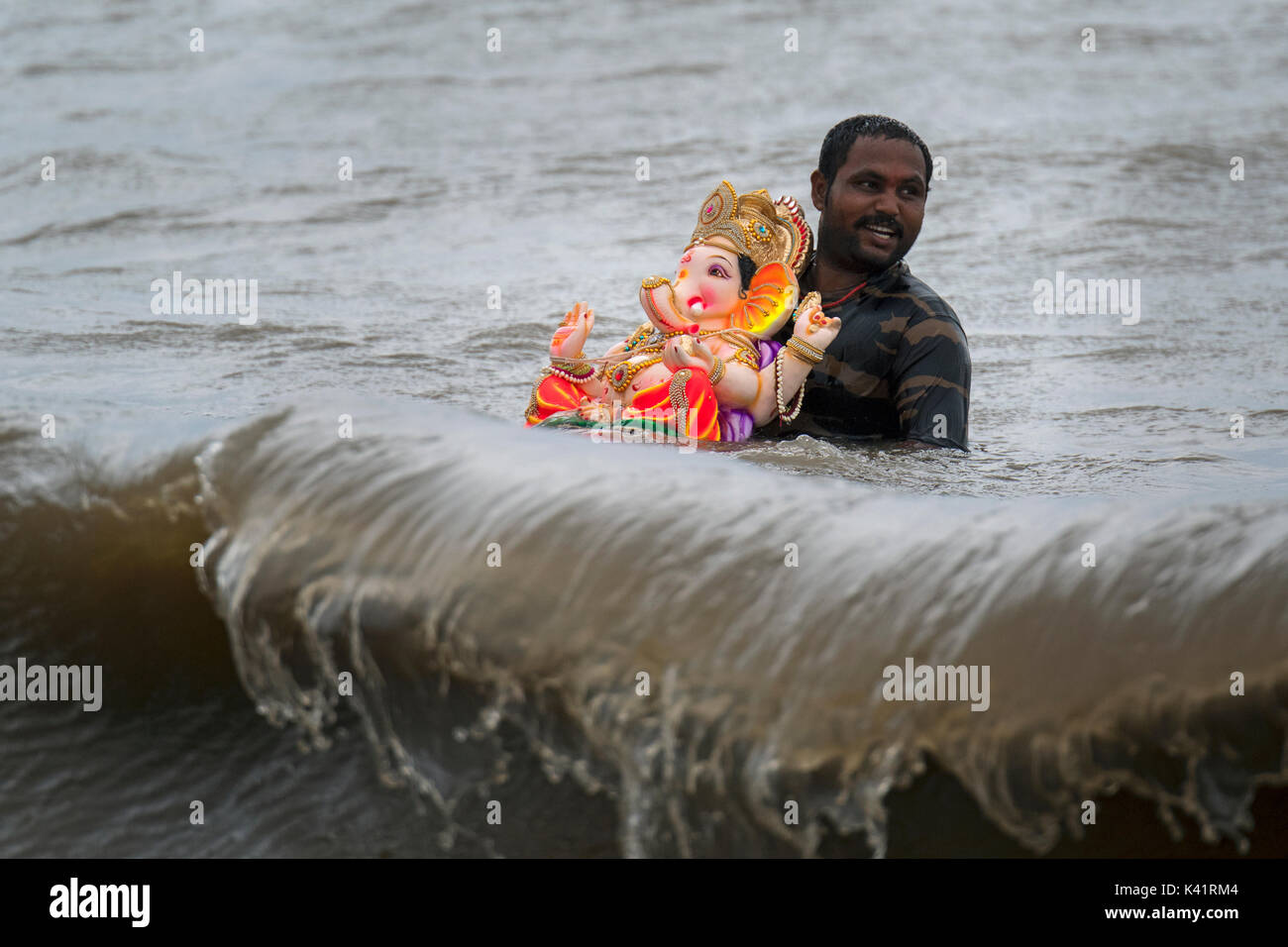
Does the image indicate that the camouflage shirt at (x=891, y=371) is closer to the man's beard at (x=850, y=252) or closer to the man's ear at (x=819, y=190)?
the man's beard at (x=850, y=252)

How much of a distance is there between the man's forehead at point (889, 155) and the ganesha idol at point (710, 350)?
328 millimetres

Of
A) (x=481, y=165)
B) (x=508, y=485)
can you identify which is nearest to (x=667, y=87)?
(x=481, y=165)

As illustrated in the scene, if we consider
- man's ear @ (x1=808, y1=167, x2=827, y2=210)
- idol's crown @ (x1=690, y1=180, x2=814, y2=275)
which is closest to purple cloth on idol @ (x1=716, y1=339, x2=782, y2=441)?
idol's crown @ (x1=690, y1=180, x2=814, y2=275)

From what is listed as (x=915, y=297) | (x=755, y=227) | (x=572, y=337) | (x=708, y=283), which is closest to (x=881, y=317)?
(x=915, y=297)

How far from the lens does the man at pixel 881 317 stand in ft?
13.8

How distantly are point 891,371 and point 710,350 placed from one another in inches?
24.6

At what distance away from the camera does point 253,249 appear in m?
9.40

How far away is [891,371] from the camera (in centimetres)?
430

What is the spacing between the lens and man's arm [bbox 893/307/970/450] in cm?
417

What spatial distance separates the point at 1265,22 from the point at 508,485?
15.5 m

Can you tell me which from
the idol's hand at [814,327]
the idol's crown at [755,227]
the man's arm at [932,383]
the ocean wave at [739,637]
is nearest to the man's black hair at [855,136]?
the idol's crown at [755,227]

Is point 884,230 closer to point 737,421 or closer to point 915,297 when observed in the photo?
point 915,297

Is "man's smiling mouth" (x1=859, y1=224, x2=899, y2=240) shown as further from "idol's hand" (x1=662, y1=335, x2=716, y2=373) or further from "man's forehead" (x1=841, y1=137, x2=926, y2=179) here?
"idol's hand" (x1=662, y1=335, x2=716, y2=373)
